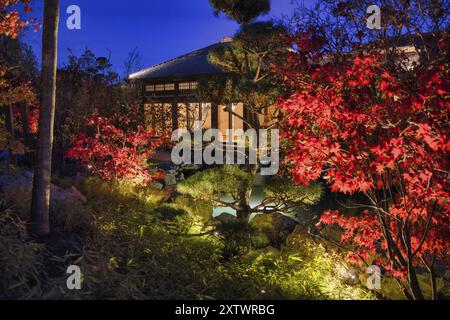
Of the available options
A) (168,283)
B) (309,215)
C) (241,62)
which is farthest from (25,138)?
(168,283)

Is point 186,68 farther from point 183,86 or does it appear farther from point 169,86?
point 169,86

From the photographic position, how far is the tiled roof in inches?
659

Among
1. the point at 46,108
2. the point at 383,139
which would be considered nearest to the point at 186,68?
the point at 46,108

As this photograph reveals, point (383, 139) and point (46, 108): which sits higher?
point (46, 108)

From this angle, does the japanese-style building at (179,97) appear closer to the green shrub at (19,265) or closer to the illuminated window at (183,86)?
the illuminated window at (183,86)

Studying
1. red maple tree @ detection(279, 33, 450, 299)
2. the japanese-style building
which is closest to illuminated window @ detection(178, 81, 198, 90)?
the japanese-style building

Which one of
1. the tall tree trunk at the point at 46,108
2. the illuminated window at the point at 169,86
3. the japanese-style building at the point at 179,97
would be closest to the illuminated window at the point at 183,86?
the japanese-style building at the point at 179,97

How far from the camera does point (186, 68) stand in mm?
17516

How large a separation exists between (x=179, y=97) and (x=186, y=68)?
49.2 inches

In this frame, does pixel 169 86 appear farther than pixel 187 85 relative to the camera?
Yes

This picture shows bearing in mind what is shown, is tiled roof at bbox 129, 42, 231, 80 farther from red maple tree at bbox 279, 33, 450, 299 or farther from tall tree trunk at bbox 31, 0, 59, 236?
red maple tree at bbox 279, 33, 450, 299

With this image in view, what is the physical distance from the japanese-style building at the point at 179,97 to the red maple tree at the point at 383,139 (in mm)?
10801
